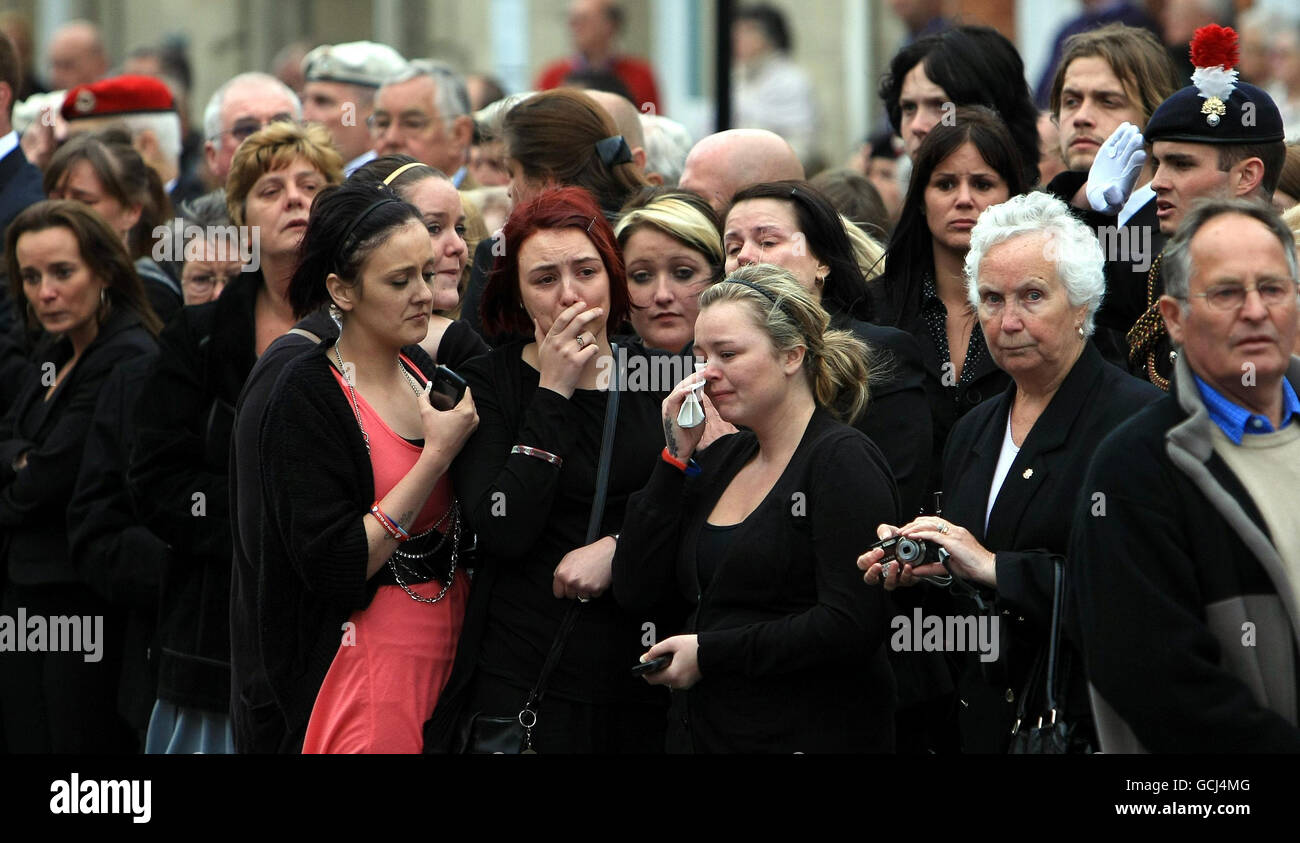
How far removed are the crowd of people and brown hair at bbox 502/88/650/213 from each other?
0.02 metres

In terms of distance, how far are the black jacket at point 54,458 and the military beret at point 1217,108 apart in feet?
12.5

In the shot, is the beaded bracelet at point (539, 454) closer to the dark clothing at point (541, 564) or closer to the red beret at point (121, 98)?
the dark clothing at point (541, 564)

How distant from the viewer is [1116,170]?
6152 millimetres

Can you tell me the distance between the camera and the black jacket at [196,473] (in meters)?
6.26

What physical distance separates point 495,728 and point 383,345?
1.11 m

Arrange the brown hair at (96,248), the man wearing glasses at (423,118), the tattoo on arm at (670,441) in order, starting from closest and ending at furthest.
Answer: the tattoo on arm at (670,441)
the brown hair at (96,248)
the man wearing glasses at (423,118)

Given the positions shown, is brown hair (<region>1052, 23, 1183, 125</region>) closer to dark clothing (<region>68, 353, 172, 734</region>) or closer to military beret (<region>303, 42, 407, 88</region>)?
dark clothing (<region>68, 353, 172, 734</region>)

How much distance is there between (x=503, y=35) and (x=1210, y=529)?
16866 millimetres

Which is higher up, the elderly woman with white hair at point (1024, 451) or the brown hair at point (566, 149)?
the brown hair at point (566, 149)

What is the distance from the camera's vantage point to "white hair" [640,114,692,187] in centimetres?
794

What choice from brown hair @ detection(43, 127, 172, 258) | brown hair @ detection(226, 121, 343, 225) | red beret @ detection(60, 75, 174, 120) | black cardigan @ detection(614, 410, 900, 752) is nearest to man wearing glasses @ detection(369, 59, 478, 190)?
brown hair @ detection(43, 127, 172, 258)

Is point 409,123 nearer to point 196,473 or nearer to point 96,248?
point 96,248

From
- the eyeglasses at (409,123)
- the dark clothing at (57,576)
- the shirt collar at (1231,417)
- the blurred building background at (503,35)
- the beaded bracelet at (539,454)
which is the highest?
the blurred building background at (503,35)

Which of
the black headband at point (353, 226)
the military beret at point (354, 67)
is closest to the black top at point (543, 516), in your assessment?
the black headband at point (353, 226)
